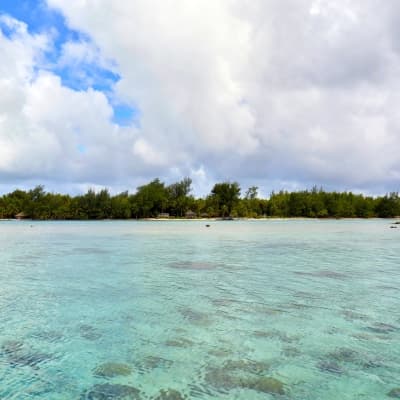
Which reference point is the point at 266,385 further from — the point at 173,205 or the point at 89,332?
the point at 173,205

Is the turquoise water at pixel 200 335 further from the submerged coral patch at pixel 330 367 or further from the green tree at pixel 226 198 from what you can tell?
the green tree at pixel 226 198

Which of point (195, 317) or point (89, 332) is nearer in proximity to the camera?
point (89, 332)

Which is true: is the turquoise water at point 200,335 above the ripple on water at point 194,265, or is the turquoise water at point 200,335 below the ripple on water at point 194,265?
below

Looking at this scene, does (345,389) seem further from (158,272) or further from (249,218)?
(249,218)

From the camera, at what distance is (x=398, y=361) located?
759 cm

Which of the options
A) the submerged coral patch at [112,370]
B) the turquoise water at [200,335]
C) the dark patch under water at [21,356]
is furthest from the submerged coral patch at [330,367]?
the dark patch under water at [21,356]

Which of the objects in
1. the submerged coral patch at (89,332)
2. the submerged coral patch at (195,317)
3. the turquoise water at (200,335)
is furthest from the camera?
the submerged coral patch at (195,317)

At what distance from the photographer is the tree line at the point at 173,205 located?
13475 centimetres

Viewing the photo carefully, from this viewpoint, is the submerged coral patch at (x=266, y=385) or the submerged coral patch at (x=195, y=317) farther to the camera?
the submerged coral patch at (x=195, y=317)

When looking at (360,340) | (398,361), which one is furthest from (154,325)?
(398,361)


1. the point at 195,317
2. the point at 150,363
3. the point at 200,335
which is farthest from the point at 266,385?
the point at 195,317

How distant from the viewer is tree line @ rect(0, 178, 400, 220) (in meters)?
135

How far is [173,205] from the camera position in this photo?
134 meters

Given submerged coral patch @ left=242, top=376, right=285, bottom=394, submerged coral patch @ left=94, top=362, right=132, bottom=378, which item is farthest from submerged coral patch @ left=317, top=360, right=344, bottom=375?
submerged coral patch @ left=94, top=362, right=132, bottom=378
